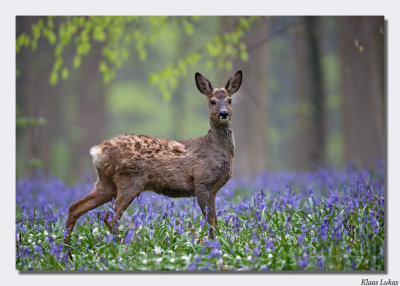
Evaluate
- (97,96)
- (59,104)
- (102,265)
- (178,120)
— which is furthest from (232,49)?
(178,120)

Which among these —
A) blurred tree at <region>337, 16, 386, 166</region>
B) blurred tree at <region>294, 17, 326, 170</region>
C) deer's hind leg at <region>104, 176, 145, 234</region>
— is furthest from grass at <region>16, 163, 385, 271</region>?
blurred tree at <region>294, 17, 326, 170</region>

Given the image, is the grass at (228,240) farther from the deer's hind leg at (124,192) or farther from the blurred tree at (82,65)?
the blurred tree at (82,65)

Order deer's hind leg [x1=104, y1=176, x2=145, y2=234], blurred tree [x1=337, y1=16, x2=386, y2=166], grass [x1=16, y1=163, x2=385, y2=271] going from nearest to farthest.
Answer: grass [x1=16, y1=163, x2=385, y2=271]
deer's hind leg [x1=104, y1=176, x2=145, y2=234]
blurred tree [x1=337, y1=16, x2=386, y2=166]

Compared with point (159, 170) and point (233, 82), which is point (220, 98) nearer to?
point (233, 82)

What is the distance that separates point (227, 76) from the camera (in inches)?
339

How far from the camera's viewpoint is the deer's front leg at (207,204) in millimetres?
5273

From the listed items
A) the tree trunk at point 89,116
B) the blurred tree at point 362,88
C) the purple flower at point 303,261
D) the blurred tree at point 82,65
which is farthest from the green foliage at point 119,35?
the tree trunk at point 89,116

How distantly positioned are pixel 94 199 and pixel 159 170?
2.52 feet

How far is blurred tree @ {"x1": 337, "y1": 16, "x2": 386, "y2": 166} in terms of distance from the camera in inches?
280

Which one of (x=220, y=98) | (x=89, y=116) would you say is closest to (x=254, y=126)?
(x=220, y=98)

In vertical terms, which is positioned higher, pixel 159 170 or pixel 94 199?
pixel 159 170

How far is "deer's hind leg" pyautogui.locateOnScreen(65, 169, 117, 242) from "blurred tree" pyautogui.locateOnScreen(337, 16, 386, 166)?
155 inches

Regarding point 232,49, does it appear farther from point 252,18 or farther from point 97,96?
point 97,96

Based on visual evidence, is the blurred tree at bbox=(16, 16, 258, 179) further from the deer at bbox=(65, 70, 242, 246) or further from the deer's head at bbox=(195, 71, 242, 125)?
the deer at bbox=(65, 70, 242, 246)
